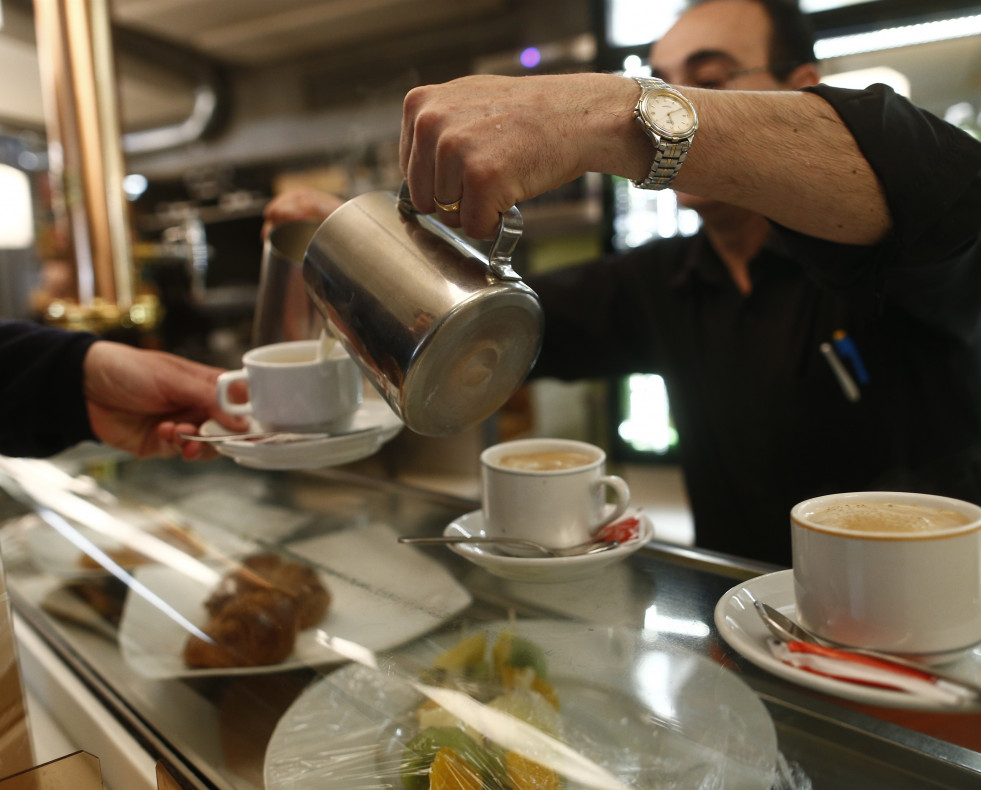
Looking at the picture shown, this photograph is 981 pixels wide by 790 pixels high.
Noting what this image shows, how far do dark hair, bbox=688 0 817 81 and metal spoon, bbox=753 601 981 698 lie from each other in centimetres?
104

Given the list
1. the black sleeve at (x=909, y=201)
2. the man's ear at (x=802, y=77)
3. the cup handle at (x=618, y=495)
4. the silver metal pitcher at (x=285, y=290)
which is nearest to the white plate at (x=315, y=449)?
the silver metal pitcher at (x=285, y=290)

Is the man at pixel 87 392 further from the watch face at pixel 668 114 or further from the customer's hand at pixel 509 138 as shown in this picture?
the watch face at pixel 668 114

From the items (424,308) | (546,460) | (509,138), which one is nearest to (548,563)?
(546,460)

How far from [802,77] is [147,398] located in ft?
3.67

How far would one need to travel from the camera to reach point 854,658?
17.1 inches

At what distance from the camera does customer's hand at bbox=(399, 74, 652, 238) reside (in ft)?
1.89

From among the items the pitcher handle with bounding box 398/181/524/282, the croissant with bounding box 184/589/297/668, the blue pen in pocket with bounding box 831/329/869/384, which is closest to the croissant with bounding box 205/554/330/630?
the croissant with bounding box 184/589/297/668

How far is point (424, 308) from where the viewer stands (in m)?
0.57

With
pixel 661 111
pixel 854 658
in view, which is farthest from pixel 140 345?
pixel 854 658

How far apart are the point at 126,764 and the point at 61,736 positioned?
0.19m

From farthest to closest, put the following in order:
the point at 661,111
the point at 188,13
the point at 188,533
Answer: the point at 188,13
the point at 188,533
the point at 661,111

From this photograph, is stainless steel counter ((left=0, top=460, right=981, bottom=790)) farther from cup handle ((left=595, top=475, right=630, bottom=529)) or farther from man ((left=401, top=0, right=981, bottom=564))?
man ((left=401, top=0, right=981, bottom=564))

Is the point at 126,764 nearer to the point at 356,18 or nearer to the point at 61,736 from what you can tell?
the point at 61,736

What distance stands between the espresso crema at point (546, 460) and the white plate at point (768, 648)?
0.22m
